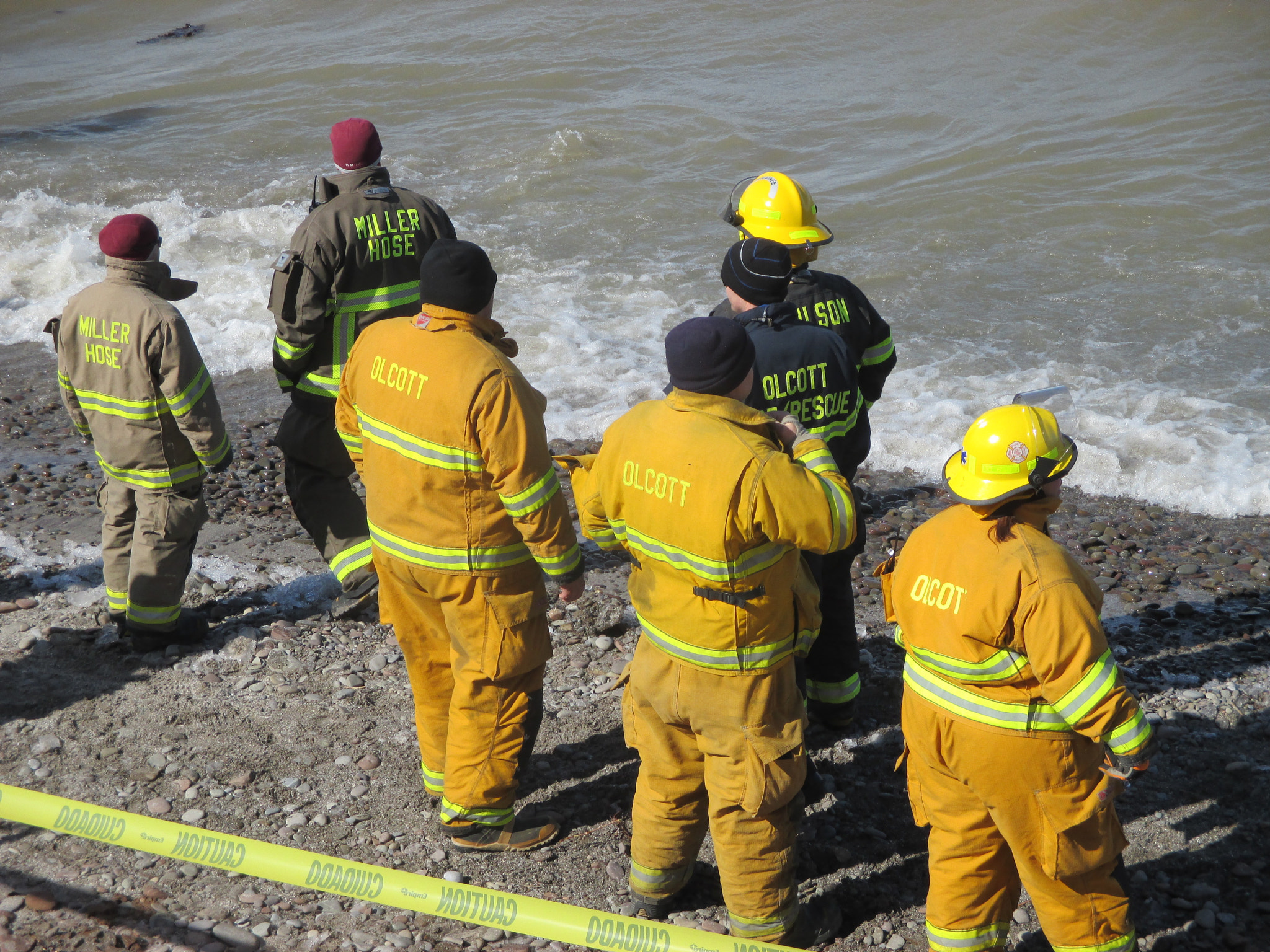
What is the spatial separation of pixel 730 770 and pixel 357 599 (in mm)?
3068

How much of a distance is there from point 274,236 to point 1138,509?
1060 centimetres

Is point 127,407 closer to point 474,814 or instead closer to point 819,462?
point 474,814

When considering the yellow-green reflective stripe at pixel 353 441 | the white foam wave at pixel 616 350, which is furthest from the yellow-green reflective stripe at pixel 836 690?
the white foam wave at pixel 616 350

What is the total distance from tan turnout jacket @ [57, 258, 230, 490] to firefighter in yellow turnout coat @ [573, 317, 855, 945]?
95.4 inches

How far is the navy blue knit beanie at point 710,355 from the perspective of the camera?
3.14 m

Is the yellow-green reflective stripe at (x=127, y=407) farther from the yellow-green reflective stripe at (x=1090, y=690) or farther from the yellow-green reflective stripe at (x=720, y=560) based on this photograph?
the yellow-green reflective stripe at (x=1090, y=690)

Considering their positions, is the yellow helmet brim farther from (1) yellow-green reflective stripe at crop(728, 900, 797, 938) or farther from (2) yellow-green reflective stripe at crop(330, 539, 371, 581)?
(2) yellow-green reflective stripe at crop(330, 539, 371, 581)

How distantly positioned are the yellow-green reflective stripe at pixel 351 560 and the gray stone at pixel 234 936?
2.33 meters

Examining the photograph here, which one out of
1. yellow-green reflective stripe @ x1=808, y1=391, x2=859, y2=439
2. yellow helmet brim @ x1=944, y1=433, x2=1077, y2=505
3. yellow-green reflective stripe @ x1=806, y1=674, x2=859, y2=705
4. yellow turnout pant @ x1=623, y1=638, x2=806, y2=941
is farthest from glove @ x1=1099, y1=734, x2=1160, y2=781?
yellow-green reflective stripe @ x1=806, y1=674, x2=859, y2=705

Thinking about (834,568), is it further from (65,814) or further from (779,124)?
(779,124)

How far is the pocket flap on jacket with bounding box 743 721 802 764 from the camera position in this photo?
10.9ft

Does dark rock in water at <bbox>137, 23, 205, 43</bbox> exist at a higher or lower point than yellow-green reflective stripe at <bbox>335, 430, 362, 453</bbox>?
higher

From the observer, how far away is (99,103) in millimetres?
20859

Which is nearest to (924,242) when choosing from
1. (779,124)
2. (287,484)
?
(779,124)
